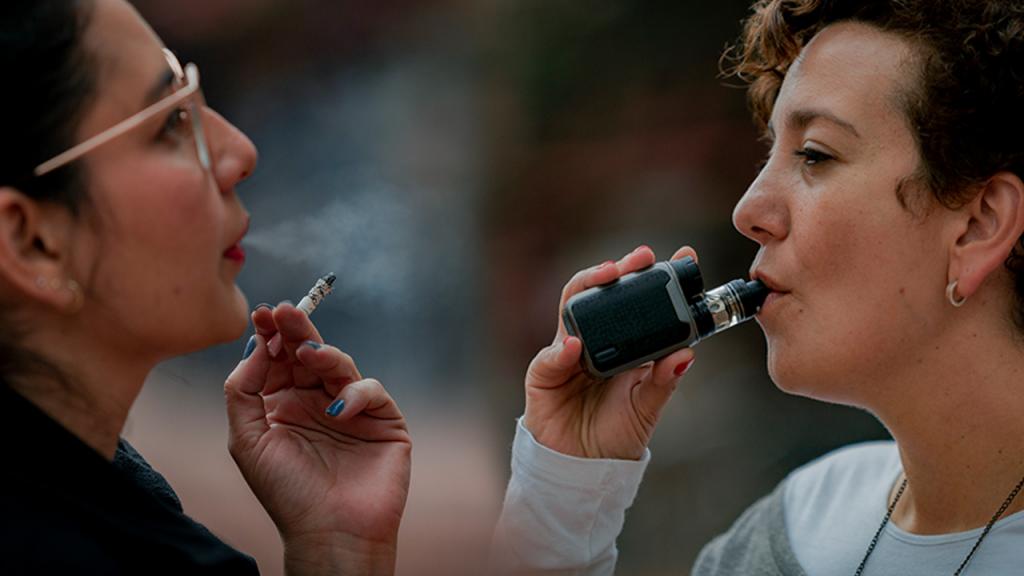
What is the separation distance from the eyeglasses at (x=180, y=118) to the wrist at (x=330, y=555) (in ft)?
1.83

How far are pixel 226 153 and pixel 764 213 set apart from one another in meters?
0.79

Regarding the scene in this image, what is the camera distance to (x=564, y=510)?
68.4 inches

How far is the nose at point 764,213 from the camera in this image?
5.22ft

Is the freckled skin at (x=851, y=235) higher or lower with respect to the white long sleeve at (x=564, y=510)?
higher

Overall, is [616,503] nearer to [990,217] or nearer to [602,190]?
[990,217]

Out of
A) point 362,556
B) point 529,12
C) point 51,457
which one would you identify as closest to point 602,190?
point 529,12

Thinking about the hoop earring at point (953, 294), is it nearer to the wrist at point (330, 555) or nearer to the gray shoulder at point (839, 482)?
the gray shoulder at point (839, 482)

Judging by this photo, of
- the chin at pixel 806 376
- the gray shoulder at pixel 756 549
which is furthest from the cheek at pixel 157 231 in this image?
the gray shoulder at pixel 756 549

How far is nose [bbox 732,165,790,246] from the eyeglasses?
0.80 meters

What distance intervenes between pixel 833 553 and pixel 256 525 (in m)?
2.34

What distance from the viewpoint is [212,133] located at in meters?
1.29

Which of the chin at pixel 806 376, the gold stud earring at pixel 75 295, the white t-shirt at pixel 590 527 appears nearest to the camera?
the gold stud earring at pixel 75 295

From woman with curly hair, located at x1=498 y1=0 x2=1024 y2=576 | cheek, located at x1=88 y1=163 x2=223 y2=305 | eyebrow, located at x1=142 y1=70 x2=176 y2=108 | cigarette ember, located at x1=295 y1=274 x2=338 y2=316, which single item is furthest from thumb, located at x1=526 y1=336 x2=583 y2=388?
eyebrow, located at x1=142 y1=70 x2=176 y2=108

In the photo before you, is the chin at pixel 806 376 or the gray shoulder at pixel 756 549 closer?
the chin at pixel 806 376
